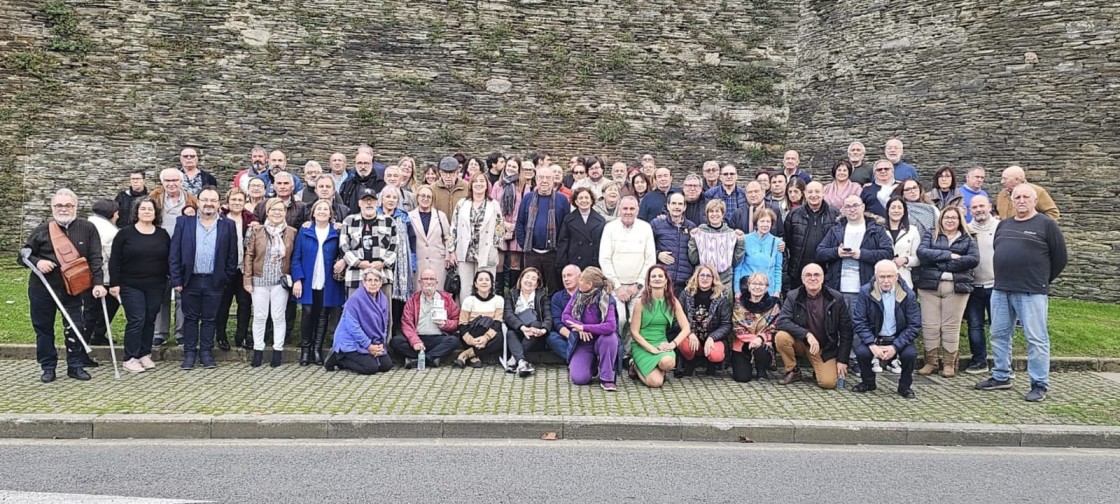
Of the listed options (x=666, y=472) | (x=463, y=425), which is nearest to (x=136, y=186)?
(x=463, y=425)

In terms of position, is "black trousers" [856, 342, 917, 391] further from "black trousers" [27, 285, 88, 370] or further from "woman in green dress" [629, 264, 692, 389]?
"black trousers" [27, 285, 88, 370]

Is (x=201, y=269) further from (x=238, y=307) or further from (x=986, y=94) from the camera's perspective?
(x=986, y=94)

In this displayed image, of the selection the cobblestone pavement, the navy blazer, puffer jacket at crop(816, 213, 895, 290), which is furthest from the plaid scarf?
the navy blazer

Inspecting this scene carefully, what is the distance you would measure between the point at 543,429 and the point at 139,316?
4689 mm

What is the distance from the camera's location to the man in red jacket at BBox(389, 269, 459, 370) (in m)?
7.74

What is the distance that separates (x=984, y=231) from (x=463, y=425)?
6375 mm

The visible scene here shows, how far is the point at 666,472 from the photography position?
4.84m

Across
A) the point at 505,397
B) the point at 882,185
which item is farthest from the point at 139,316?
the point at 882,185

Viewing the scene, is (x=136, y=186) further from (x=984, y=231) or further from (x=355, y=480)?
(x=984, y=231)

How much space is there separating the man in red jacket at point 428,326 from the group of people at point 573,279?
0.07 ft

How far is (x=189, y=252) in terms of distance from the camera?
748 cm

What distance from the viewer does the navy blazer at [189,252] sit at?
7473 mm

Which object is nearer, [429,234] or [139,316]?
[139,316]

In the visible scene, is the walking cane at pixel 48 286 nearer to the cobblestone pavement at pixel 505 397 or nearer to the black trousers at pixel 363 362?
the cobblestone pavement at pixel 505 397
